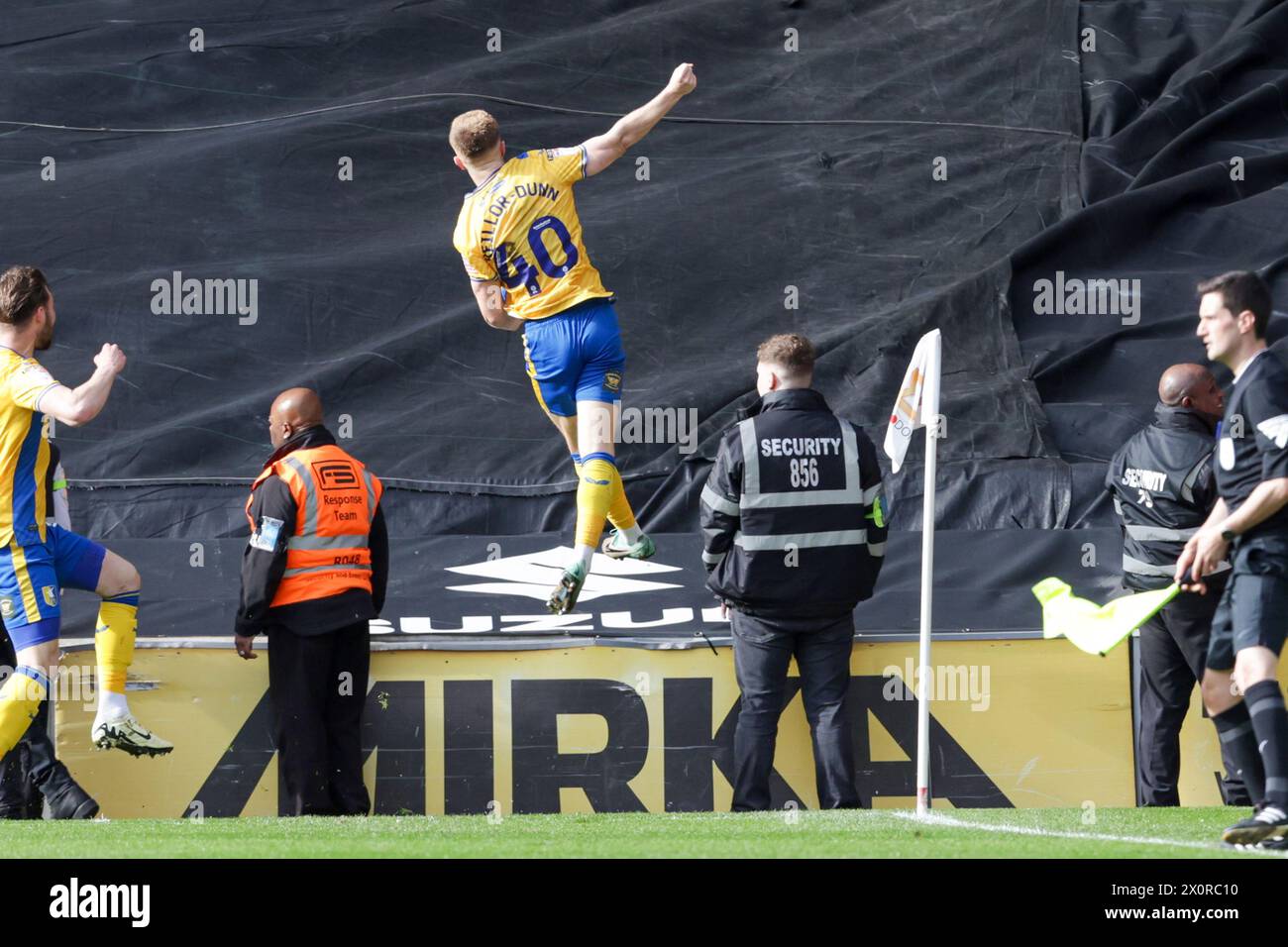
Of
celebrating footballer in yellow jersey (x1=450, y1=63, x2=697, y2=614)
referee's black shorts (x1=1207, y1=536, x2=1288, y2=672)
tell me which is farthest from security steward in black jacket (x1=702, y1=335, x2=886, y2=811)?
referee's black shorts (x1=1207, y1=536, x2=1288, y2=672)

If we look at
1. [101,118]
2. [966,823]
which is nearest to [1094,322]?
[966,823]

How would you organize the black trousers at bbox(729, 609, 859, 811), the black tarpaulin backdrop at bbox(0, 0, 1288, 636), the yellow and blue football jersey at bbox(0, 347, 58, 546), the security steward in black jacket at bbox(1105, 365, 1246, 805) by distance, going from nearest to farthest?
the yellow and blue football jersey at bbox(0, 347, 58, 546), the black trousers at bbox(729, 609, 859, 811), the security steward in black jacket at bbox(1105, 365, 1246, 805), the black tarpaulin backdrop at bbox(0, 0, 1288, 636)

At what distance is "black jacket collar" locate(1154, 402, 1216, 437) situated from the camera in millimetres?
6910

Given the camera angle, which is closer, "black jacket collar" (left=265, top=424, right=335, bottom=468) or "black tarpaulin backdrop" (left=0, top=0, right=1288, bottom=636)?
"black jacket collar" (left=265, top=424, right=335, bottom=468)

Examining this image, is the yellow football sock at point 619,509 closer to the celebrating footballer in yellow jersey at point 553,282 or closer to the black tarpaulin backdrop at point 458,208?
Result: the celebrating footballer in yellow jersey at point 553,282

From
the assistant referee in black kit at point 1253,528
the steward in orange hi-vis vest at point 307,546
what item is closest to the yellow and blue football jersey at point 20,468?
the steward in orange hi-vis vest at point 307,546

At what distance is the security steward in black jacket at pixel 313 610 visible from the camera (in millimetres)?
6746

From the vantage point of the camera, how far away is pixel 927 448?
6.17 m

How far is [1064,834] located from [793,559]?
1737 millimetres

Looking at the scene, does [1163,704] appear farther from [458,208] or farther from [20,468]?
[458,208]

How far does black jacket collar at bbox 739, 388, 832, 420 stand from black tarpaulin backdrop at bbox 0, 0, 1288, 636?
164 cm

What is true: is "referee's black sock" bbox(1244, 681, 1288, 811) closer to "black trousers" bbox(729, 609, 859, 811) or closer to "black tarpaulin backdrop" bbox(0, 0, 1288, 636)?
"black trousers" bbox(729, 609, 859, 811)

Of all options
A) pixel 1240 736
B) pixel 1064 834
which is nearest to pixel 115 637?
pixel 1064 834
